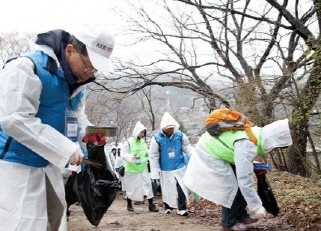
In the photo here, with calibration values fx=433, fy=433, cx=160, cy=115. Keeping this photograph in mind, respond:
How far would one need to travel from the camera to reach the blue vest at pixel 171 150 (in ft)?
24.3

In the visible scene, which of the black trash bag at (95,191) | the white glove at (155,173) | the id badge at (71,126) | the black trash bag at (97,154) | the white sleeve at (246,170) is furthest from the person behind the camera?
the white glove at (155,173)

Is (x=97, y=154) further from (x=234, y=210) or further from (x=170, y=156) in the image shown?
(x=170, y=156)

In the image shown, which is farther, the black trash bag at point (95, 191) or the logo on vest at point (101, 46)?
the black trash bag at point (95, 191)

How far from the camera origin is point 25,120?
2301mm

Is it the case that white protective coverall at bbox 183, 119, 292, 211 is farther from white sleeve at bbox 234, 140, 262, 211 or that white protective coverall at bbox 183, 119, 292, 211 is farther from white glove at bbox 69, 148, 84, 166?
white glove at bbox 69, 148, 84, 166

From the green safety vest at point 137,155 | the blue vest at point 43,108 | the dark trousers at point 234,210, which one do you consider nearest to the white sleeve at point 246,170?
the dark trousers at point 234,210

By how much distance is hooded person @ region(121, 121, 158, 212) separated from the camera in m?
9.29

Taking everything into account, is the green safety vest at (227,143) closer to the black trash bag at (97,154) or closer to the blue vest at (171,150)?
the black trash bag at (97,154)

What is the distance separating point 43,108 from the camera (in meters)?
2.51

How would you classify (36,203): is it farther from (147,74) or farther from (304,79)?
(147,74)

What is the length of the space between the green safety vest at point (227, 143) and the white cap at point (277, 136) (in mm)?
102

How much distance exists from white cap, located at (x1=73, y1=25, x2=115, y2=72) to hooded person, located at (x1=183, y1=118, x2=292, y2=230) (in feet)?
7.40


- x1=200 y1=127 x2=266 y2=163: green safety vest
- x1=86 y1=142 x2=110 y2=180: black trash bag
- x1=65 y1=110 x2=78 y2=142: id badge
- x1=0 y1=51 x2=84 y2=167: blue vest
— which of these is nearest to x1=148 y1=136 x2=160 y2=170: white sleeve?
x1=200 y1=127 x2=266 y2=163: green safety vest

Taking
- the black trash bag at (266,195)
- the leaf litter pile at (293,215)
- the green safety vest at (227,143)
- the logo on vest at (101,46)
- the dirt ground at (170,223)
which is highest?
the logo on vest at (101,46)
